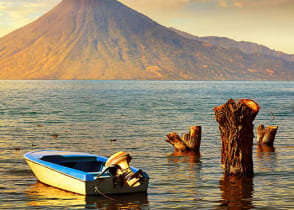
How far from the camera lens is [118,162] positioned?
13680mm

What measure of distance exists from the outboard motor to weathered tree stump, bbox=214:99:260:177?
3.90m

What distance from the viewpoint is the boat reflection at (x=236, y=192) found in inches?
547

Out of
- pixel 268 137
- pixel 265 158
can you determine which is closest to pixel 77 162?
pixel 265 158

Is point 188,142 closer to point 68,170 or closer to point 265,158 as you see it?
point 265,158

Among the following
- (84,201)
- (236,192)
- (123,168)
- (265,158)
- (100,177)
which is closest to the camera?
(123,168)

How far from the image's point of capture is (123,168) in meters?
13.8

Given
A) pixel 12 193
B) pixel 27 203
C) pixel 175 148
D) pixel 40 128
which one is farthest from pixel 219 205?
pixel 40 128

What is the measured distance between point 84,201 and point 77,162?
2.83 metres

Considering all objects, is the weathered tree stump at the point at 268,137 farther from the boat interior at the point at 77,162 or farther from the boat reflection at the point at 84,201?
the boat reflection at the point at 84,201

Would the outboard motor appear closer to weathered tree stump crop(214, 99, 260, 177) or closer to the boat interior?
the boat interior

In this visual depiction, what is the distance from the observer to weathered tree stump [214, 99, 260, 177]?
16047 millimetres

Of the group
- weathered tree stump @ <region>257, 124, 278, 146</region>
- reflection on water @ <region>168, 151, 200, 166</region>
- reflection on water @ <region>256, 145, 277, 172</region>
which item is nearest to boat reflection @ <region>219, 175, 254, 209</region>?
reflection on water @ <region>256, 145, 277, 172</region>

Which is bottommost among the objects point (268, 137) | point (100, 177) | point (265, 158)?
point (265, 158)

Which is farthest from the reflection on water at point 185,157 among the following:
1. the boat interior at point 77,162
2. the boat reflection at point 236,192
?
the boat interior at point 77,162
